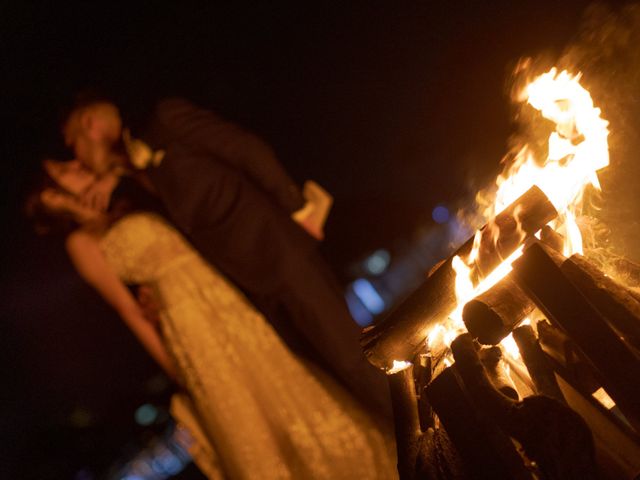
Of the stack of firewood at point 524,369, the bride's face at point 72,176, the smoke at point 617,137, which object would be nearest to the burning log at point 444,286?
the stack of firewood at point 524,369

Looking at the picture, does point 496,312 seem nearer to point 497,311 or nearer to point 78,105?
point 497,311

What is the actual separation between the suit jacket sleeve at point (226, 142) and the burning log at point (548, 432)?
2162 mm

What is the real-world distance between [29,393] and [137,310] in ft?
8.24

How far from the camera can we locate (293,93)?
400cm

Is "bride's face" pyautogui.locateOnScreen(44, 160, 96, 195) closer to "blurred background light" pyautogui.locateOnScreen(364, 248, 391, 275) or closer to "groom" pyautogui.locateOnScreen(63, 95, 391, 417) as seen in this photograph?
"groom" pyautogui.locateOnScreen(63, 95, 391, 417)

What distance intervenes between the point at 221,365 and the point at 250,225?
93 centimetres

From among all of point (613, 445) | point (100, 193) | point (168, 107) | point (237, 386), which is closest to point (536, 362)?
point (613, 445)

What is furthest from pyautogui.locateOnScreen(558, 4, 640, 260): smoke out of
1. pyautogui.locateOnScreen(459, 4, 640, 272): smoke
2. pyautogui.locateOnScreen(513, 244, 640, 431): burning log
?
pyautogui.locateOnScreen(513, 244, 640, 431): burning log

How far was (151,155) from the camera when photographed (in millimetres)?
3098

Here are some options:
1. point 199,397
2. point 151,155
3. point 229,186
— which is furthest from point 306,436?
point 151,155

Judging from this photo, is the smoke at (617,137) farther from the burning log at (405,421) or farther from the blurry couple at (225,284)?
the blurry couple at (225,284)

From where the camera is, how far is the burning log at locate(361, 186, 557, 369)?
5.18ft

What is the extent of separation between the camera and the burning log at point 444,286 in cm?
158

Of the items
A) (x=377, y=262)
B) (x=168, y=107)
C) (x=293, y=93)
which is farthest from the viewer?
(x=377, y=262)
